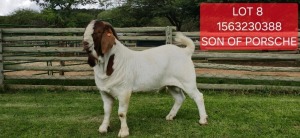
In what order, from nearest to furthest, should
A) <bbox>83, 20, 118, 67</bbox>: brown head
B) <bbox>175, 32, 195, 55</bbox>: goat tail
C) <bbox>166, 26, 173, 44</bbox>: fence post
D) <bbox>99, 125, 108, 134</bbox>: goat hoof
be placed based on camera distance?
1. <bbox>83, 20, 118, 67</bbox>: brown head
2. <bbox>99, 125, 108, 134</bbox>: goat hoof
3. <bbox>175, 32, 195, 55</bbox>: goat tail
4. <bbox>166, 26, 173, 44</bbox>: fence post

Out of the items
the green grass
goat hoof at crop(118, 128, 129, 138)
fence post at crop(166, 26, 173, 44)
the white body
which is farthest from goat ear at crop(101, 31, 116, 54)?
fence post at crop(166, 26, 173, 44)

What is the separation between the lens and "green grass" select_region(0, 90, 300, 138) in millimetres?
6102

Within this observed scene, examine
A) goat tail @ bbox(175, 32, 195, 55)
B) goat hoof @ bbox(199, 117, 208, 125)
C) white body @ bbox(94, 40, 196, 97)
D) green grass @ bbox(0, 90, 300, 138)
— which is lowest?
green grass @ bbox(0, 90, 300, 138)

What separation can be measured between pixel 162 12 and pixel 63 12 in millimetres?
10328

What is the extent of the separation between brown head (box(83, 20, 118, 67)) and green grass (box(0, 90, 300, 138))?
1290mm

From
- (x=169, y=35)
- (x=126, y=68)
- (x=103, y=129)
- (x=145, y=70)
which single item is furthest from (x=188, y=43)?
(x=169, y=35)

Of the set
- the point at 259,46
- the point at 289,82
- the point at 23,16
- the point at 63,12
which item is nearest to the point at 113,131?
the point at 289,82

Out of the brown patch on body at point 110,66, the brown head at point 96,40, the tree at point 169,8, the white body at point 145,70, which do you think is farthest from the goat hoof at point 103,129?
the tree at point 169,8

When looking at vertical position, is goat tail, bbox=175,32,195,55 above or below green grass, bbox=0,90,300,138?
above

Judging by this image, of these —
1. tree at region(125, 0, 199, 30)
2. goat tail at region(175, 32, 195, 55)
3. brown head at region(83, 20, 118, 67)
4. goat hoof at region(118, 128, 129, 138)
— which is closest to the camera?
brown head at region(83, 20, 118, 67)

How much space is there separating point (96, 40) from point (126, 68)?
0.64 metres

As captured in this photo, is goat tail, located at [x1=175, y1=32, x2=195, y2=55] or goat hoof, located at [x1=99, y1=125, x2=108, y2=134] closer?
goat hoof, located at [x1=99, y1=125, x2=108, y2=134]

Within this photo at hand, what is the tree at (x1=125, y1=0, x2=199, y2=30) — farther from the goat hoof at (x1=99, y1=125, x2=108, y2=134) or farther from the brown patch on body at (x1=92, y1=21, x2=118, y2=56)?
the brown patch on body at (x1=92, y1=21, x2=118, y2=56)

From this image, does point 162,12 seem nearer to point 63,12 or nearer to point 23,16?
point 63,12
